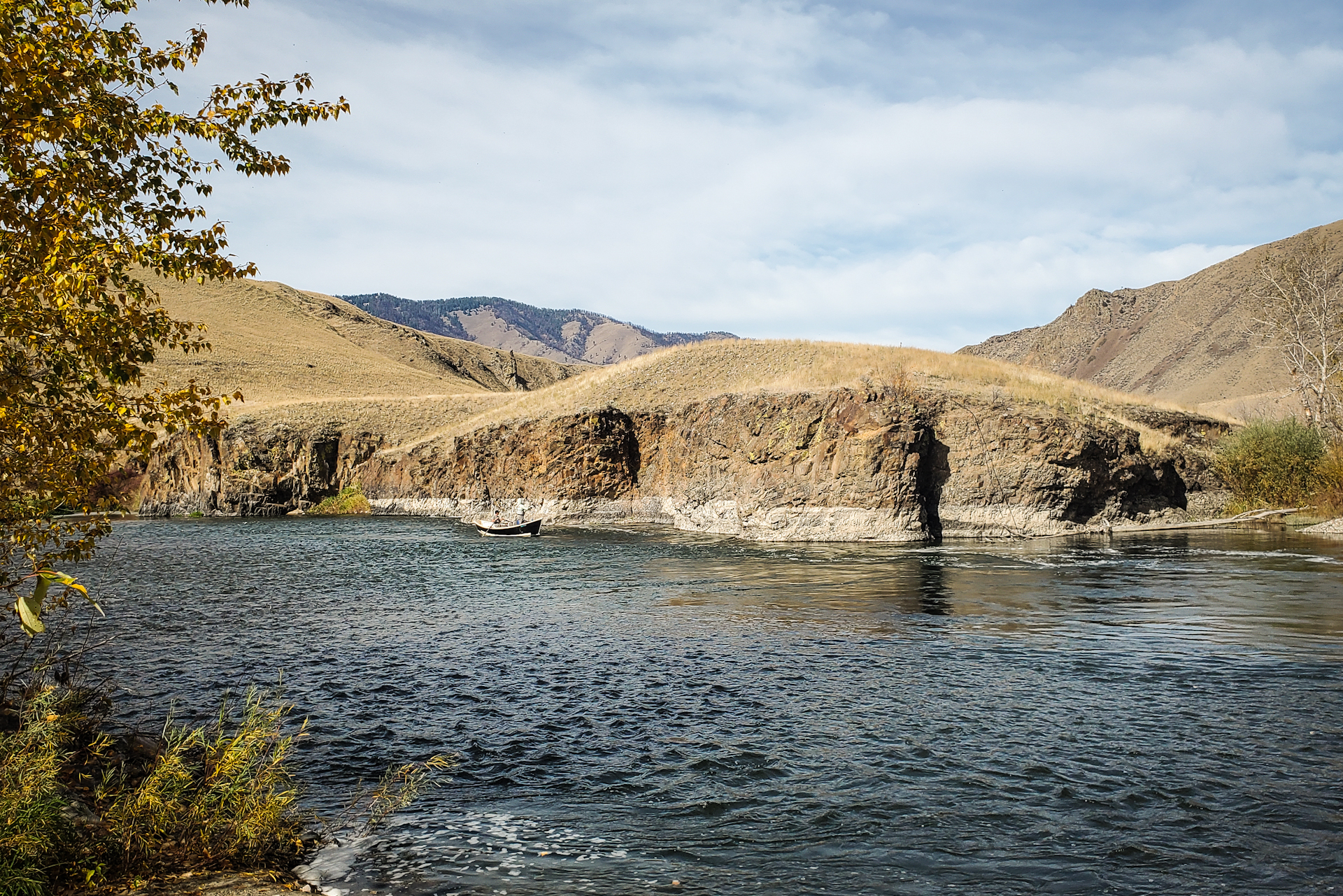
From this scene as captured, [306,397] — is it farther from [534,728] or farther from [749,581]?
[534,728]

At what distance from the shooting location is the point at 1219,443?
139ft

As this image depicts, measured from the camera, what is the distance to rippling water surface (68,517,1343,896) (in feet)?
23.9

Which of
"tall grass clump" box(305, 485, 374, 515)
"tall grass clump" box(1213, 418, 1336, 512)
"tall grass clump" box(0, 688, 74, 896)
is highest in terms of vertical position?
"tall grass clump" box(1213, 418, 1336, 512)

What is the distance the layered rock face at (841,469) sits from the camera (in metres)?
36.9

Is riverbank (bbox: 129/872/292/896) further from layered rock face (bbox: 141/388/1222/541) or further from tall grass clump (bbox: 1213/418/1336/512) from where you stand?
tall grass clump (bbox: 1213/418/1336/512)

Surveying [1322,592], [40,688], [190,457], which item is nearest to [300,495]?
[190,457]

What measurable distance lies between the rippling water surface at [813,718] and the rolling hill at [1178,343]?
9654 centimetres

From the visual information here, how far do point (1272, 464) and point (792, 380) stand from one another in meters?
23.5

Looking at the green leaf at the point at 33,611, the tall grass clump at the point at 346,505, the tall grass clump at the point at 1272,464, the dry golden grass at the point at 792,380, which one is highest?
the dry golden grass at the point at 792,380

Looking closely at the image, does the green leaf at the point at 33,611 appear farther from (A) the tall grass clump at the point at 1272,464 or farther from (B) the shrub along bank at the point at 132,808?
(A) the tall grass clump at the point at 1272,464

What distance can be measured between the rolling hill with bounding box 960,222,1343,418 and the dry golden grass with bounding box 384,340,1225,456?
218 feet

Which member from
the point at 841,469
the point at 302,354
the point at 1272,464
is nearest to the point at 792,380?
the point at 841,469

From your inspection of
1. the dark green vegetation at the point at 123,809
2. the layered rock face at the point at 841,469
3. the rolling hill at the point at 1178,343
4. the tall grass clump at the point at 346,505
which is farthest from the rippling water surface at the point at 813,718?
the rolling hill at the point at 1178,343

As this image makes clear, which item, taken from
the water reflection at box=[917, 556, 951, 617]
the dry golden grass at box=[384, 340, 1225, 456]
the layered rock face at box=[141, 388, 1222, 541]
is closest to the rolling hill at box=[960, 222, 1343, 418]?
the dry golden grass at box=[384, 340, 1225, 456]
